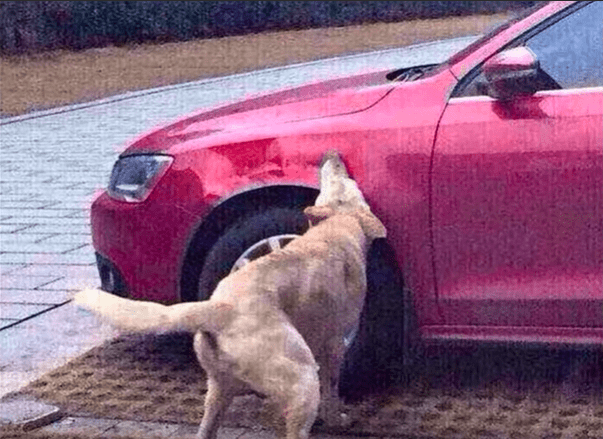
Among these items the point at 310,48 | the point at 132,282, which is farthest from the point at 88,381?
the point at 310,48

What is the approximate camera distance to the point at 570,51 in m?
5.64

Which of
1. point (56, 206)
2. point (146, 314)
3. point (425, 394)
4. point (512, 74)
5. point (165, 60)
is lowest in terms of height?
point (165, 60)

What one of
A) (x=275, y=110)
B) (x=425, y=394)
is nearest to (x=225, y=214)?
(x=275, y=110)

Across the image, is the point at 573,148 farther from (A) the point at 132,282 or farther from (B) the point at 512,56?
(A) the point at 132,282

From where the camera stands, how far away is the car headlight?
5.94 meters

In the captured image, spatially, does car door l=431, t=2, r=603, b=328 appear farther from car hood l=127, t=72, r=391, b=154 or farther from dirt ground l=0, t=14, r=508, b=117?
dirt ground l=0, t=14, r=508, b=117

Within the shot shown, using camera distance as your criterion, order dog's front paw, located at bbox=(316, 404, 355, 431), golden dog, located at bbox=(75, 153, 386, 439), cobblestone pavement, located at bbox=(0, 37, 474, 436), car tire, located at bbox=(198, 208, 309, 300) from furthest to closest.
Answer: cobblestone pavement, located at bbox=(0, 37, 474, 436)
car tire, located at bbox=(198, 208, 309, 300)
dog's front paw, located at bbox=(316, 404, 355, 431)
golden dog, located at bbox=(75, 153, 386, 439)

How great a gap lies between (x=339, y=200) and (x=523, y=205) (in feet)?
2.34

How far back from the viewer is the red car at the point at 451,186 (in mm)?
5375

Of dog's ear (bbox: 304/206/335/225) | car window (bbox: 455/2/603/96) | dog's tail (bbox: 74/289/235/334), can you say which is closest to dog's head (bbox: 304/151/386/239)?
dog's ear (bbox: 304/206/335/225)

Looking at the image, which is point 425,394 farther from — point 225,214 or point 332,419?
point 225,214

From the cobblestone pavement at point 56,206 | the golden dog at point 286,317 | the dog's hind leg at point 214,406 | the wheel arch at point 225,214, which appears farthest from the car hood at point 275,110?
the dog's hind leg at point 214,406

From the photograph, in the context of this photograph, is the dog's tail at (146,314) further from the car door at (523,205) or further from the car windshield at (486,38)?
the car windshield at (486,38)

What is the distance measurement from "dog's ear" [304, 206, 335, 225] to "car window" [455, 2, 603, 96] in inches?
30.9
